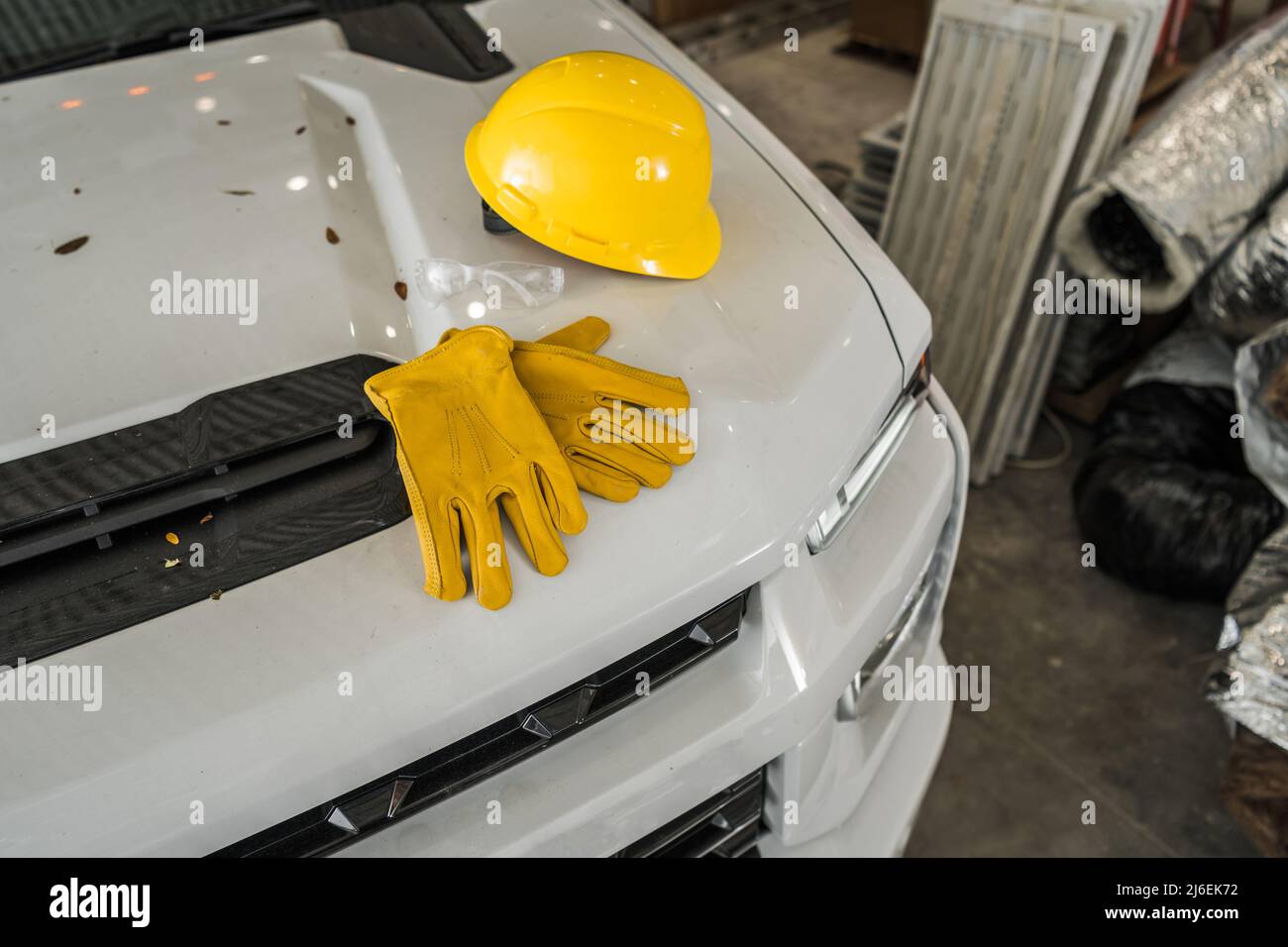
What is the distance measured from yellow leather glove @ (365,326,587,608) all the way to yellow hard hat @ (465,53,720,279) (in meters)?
0.23

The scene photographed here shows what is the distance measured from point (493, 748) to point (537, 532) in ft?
0.77

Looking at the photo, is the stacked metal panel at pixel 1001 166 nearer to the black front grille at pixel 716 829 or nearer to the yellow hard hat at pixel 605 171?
the yellow hard hat at pixel 605 171

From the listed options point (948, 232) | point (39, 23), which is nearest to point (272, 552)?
point (39, 23)

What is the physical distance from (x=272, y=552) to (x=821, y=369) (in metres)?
0.69

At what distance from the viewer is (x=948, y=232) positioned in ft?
8.68

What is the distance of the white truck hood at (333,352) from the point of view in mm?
791

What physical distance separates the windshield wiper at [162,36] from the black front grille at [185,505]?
41.2 inches

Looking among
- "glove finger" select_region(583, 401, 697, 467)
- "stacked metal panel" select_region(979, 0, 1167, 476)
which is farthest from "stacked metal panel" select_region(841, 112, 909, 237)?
"glove finger" select_region(583, 401, 697, 467)

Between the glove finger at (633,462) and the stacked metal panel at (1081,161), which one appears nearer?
the glove finger at (633,462)

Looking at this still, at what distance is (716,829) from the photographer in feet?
3.81

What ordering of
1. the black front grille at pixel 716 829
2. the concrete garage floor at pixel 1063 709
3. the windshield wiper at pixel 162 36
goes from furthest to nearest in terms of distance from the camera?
1. the concrete garage floor at pixel 1063 709
2. the windshield wiper at pixel 162 36
3. the black front grille at pixel 716 829

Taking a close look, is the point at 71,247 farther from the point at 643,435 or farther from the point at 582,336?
the point at 643,435

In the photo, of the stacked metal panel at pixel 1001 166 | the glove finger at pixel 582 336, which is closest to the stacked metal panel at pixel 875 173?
the stacked metal panel at pixel 1001 166

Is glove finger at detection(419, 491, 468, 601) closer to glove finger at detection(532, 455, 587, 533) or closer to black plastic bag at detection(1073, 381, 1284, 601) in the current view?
glove finger at detection(532, 455, 587, 533)
